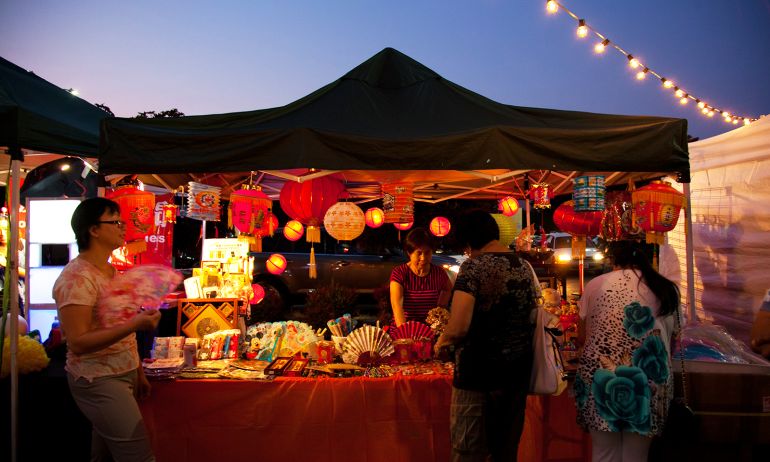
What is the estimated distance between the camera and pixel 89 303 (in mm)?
2248

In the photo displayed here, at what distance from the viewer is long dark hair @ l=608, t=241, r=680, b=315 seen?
246 cm

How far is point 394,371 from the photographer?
3451mm

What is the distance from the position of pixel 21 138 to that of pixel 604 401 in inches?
151

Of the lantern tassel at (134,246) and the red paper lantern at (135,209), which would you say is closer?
the red paper lantern at (135,209)

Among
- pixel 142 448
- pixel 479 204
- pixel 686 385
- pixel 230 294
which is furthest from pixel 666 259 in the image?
pixel 479 204

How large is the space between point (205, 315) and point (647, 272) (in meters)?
3.46

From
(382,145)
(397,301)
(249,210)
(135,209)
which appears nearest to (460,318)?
(382,145)

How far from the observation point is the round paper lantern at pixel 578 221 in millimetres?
5312

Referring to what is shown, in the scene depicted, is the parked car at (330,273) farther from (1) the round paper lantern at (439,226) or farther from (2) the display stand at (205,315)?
(2) the display stand at (205,315)

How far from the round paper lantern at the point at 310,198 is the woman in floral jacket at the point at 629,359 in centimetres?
298

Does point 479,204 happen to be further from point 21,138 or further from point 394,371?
point 21,138

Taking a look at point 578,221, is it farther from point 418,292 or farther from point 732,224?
point 418,292

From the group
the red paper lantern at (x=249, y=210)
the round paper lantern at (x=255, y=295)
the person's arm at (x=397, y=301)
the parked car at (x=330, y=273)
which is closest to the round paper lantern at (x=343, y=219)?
the red paper lantern at (x=249, y=210)

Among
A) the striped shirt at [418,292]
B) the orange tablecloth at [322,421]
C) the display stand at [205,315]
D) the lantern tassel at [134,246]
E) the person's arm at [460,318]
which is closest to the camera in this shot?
the person's arm at [460,318]
